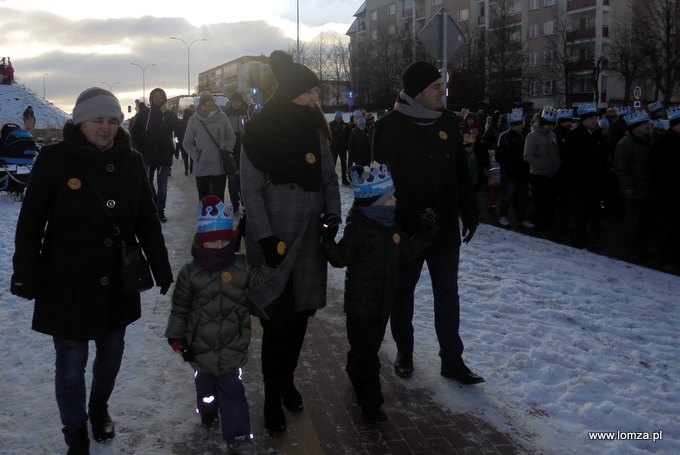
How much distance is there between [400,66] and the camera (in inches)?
2287

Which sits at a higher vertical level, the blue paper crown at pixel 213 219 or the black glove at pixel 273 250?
the blue paper crown at pixel 213 219

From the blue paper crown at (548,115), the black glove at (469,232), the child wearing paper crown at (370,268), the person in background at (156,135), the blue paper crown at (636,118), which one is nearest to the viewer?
the child wearing paper crown at (370,268)

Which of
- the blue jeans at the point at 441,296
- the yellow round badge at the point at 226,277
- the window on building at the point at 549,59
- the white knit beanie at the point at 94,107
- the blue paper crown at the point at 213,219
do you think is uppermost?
the window on building at the point at 549,59

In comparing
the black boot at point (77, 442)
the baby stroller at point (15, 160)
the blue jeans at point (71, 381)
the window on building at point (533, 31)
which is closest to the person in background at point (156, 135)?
the baby stroller at point (15, 160)

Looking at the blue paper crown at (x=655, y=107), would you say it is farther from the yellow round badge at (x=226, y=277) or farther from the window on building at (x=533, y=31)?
the window on building at (x=533, y=31)

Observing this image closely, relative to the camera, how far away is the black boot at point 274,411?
382 centimetres

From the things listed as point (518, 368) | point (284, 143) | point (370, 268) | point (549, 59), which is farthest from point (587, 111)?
point (549, 59)

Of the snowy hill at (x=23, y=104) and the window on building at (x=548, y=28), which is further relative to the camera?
the snowy hill at (x=23, y=104)

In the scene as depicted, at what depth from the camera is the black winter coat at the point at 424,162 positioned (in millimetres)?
4531

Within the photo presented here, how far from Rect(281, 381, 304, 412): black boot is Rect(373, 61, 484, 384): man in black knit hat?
0.94m

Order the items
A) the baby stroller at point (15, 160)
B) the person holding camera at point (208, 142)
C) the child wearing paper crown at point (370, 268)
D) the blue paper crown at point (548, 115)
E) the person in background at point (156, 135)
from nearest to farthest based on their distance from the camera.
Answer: the child wearing paper crown at point (370, 268), the person holding camera at point (208, 142), the person in background at point (156, 135), the blue paper crown at point (548, 115), the baby stroller at point (15, 160)

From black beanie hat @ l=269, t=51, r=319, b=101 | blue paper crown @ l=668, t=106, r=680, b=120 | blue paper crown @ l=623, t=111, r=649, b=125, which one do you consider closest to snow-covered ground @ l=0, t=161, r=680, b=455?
black beanie hat @ l=269, t=51, r=319, b=101

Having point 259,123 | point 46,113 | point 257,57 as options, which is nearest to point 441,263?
point 259,123

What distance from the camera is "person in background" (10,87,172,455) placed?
3.37 m
